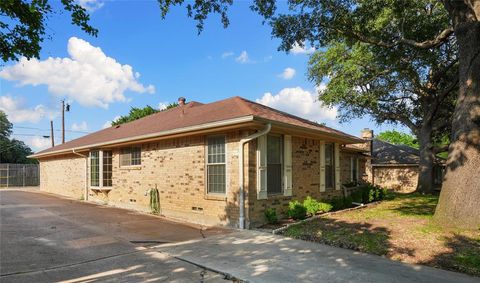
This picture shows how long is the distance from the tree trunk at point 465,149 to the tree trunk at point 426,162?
1434 cm

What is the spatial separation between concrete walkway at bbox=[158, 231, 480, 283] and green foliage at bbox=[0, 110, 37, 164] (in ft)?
160

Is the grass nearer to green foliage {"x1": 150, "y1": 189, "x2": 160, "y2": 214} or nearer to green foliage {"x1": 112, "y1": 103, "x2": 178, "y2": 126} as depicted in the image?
green foliage {"x1": 150, "y1": 189, "x2": 160, "y2": 214}

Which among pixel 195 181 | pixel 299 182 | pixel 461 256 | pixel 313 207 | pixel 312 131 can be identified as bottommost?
pixel 461 256

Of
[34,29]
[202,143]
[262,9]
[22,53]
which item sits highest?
[262,9]

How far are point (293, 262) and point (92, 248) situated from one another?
4.19 meters

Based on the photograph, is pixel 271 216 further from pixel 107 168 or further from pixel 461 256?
pixel 107 168

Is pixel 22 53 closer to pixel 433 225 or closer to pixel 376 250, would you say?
pixel 376 250

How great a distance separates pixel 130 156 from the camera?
14586 millimetres

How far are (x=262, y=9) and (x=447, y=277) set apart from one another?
9.67 metres

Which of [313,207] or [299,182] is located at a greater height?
[299,182]

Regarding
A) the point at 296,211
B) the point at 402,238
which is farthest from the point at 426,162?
the point at 402,238

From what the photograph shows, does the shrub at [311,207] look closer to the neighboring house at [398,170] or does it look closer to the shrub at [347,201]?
the shrub at [347,201]

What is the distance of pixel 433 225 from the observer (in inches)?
343

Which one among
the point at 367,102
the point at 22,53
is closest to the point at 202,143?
the point at 22,53
